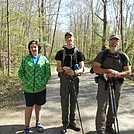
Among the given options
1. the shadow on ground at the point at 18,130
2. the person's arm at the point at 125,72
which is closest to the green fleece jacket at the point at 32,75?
the shadow on ground at the point at 18,130

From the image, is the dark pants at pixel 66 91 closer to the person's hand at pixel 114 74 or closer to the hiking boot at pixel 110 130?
the person's hand at pixel 114 74

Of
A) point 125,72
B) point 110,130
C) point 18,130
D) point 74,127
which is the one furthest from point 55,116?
point 125,72

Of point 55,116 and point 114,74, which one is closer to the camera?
point 114,74

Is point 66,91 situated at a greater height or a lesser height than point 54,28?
lesser

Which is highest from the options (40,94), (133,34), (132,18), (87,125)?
(132,18)

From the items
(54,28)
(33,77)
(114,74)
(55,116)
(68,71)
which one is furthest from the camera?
(54,28)

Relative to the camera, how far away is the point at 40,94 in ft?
9.76

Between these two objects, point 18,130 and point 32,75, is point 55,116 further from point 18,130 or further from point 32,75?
point 32,75

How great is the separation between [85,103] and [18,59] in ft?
41.5

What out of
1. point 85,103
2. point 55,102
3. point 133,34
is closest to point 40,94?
point 55,102

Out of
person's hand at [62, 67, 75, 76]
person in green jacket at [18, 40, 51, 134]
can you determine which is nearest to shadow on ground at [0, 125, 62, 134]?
person in green jacket at [18, 40, 51, 134]

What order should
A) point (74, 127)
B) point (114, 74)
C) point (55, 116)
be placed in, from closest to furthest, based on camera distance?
point (114, 74)
point (74, 127)
point (55, 116)

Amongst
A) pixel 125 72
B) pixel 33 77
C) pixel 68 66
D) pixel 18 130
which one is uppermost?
pixel 68 66

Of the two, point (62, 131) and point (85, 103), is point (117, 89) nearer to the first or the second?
point (62, 131)
